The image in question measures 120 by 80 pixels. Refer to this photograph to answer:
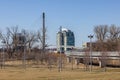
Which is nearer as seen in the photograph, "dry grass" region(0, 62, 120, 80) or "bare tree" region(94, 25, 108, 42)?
"dry grass" region(0, 62, 120, 80)

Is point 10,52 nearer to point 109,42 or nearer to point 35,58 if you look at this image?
point 35,58

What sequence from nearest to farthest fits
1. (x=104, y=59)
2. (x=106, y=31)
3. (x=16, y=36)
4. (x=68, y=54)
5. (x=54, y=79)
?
1. (x=54, y=79)
2. (x=104, y=59)
3. (x=68, y=54)
4. (x=16, y=36)
5. (x=106, y=31)

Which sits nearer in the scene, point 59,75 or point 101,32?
point 59,75

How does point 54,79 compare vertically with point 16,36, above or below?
below

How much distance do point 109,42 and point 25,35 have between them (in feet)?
101

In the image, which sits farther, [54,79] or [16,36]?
[16,36]

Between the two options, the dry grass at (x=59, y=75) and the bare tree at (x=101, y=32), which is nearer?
the dry grass at (x=59, y=75)

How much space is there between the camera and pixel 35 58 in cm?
11931

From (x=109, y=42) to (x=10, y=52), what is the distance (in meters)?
36.0

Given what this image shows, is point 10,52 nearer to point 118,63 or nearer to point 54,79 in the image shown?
point 118,63

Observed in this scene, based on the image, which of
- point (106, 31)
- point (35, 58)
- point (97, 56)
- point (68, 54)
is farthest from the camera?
point (106, 31)

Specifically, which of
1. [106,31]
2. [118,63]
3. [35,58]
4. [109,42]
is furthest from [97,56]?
[106,31]

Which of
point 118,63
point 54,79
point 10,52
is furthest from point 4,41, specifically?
point 54,79

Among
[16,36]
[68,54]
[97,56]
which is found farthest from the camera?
[16,36]
